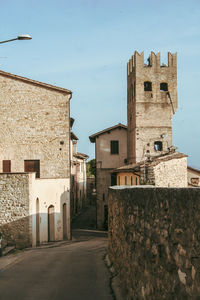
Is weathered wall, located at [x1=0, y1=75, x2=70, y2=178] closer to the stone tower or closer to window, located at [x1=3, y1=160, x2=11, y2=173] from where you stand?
window, located at [x1=3, y1=160, x2=11, y2=173]

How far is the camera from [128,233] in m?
8.80

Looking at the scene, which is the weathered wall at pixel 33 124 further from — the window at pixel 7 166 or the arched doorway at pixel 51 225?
the arched doorway at pixel 51 225

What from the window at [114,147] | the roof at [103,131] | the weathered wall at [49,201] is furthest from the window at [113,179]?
the weathered wall at [49,201]

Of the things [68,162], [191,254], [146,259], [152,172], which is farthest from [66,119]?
[191,254]

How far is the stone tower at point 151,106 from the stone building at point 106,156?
94 cm

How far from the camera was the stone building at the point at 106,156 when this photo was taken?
118ft

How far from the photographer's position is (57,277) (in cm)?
1191

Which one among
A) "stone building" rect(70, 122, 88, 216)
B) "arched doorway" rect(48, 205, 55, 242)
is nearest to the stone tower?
"stone building" rect(70, 122, 88, 216)

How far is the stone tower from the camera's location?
3559cm

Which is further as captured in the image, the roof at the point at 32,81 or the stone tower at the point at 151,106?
the stone tower at the point at 151,106

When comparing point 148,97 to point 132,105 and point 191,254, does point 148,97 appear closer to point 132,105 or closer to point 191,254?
point 132,105

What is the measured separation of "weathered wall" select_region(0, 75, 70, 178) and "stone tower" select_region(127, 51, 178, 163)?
37.0ft

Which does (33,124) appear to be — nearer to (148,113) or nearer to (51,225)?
(51,225)

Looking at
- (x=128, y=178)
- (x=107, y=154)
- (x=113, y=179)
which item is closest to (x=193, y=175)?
(x=128, y=178)
